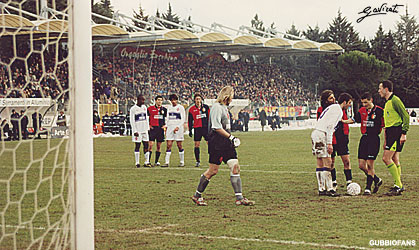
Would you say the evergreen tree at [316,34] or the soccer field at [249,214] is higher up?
the evergreen tree at [316,34]

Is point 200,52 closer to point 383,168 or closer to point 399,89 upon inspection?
point 399,89

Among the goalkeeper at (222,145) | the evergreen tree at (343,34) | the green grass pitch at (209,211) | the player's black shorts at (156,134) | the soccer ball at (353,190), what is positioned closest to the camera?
the green grass pitch at (209,211)

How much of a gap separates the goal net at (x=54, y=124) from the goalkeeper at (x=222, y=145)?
388 centimetres

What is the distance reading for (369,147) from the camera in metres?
9.85

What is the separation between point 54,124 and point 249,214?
3640 millimetres

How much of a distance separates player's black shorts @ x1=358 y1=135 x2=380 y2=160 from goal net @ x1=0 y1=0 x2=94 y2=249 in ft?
20.1

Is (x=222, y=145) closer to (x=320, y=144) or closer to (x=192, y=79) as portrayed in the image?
(x=320, y=144)

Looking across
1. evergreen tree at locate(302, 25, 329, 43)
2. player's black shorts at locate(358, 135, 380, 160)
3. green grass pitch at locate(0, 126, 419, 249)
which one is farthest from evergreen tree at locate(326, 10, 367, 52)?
player's black shorts at locate(358, 135, 380, 160)

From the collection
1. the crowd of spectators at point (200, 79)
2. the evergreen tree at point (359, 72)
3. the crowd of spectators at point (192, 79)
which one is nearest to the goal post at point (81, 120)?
the crowd of spectators at point (192, 79)

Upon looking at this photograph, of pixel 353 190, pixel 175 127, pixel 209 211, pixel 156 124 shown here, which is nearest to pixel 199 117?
pixel 175 127

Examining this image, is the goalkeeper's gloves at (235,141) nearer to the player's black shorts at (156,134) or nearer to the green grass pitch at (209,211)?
the green grass pitch at (209,211)

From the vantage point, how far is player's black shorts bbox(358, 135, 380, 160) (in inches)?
386

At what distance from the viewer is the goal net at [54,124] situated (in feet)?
15.1

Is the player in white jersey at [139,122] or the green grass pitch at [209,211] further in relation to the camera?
the player in white jersey at [139,122]
